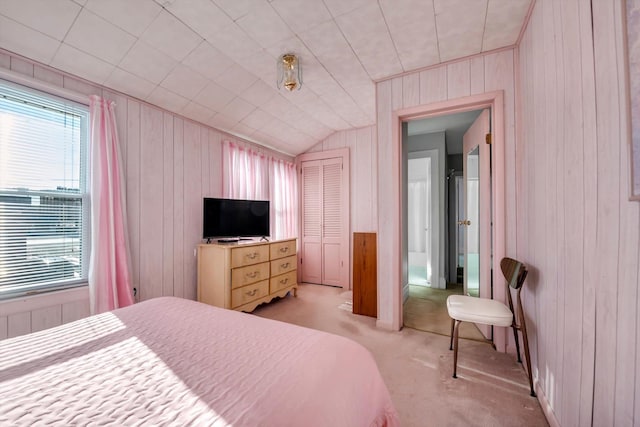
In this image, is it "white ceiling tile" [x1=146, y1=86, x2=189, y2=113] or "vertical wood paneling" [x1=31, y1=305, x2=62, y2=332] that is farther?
"white ceiling tile" [x1=146, y1=86, x2=189, y2=113]

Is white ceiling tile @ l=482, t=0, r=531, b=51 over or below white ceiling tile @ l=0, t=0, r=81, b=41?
over

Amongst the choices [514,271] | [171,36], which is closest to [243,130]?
[171,36]

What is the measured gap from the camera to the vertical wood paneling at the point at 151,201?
258 cm

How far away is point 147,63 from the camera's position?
2213 mm

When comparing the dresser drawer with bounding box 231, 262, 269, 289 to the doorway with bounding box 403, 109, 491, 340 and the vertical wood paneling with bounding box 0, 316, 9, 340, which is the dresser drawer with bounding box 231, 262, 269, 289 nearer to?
the vertical wood paneling with bounding box 0, 316, 9, 340

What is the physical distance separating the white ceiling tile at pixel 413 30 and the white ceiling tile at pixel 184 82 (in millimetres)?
1791

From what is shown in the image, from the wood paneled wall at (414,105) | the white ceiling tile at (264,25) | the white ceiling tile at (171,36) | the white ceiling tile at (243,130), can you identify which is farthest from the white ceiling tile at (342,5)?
the white ceiling tile at (243,130)

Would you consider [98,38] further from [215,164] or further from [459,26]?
[459,26]

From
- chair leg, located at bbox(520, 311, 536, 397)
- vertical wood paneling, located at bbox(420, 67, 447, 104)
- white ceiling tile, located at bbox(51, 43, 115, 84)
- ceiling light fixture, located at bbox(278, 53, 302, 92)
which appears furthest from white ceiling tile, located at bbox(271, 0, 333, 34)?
chair leg, located at bbox(520, 311, 536, 397)

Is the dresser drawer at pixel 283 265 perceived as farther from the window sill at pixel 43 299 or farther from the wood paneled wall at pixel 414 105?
the window sill at pixel 43 299

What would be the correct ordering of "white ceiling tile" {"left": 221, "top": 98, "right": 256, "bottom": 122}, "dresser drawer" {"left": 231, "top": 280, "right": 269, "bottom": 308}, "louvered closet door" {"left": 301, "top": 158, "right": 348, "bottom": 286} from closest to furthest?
"dresser drawer" {"left": 231, "top": 280, "right": 269, "bottom": 308}, "white ceiling tile" {"left": 221, "top": 98, "right": 256, "bottom": 122}, "louvered closet door" {"left": 301, "top": 158, "right": 348, "bottom": 286}

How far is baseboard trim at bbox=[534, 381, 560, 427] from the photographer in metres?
1.39

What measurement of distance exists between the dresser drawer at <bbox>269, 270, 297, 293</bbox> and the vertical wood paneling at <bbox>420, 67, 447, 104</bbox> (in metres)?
2.75

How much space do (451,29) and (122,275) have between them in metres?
3.50
